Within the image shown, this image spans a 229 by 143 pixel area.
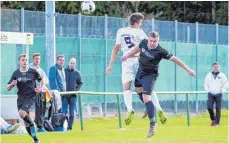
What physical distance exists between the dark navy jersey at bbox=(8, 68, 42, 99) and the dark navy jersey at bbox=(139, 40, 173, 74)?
2.56 metres

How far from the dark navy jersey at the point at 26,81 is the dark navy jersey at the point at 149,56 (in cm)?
256

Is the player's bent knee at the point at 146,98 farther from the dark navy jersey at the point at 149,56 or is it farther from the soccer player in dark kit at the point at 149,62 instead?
the dark navy jersey at the point at 149,56

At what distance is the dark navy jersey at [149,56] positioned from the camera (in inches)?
630

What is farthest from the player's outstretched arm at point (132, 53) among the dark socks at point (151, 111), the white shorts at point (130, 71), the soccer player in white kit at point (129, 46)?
the dark socks at point (151, 111)

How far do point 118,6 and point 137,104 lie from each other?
42.3 ft

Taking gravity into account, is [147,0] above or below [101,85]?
above

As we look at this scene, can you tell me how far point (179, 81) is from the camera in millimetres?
33750

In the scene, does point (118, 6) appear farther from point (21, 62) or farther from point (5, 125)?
point (21, 62)

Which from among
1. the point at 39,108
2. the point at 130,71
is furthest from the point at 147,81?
the point at 39,108

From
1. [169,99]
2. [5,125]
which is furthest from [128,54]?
[169,99]

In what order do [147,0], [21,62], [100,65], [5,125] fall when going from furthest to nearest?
→ 1. [147,0]
2. [100,65]
3. [5,125]
4. [21,62]

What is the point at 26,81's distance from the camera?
17.4 metres

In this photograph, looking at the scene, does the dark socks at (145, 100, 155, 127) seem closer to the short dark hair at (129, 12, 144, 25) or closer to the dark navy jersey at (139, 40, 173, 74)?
the dark navy jersey at (139, 40, 173, 74)

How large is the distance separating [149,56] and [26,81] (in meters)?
2.91
